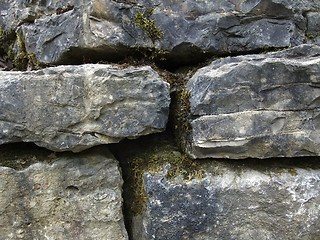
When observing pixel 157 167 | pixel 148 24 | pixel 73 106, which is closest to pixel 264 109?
pixel 157 167

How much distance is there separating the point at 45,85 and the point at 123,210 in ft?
3.46

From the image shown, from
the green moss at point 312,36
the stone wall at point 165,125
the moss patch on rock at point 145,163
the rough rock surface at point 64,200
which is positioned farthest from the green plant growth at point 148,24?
the green moss at point 312,36

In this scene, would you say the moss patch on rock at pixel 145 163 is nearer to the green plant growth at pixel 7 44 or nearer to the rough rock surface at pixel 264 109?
the rough rock surface at pixel 264 109

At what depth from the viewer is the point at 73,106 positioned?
63.7 inches

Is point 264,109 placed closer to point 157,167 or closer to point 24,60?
point 157,167

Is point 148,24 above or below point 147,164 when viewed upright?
above

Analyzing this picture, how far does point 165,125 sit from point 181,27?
717 millimetres

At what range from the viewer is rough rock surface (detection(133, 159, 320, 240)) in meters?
1.66

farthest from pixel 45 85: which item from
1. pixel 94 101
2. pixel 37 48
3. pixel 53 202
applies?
pixel 53 202

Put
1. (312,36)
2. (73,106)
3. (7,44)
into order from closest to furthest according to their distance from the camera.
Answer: (73,106), (312,36), (7,44)

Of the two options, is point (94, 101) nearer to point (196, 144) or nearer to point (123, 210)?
point (196, 144)

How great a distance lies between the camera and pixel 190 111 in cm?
173

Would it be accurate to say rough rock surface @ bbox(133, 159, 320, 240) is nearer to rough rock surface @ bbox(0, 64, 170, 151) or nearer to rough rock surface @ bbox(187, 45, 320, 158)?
rough rock surface @ bbox(187, 45, 320, 158)

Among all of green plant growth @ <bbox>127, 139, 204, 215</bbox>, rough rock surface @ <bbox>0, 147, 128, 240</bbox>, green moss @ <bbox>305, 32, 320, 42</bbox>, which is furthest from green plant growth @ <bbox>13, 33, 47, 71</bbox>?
green moss @ <bbox>305, 32, 320, 42</bbox>
